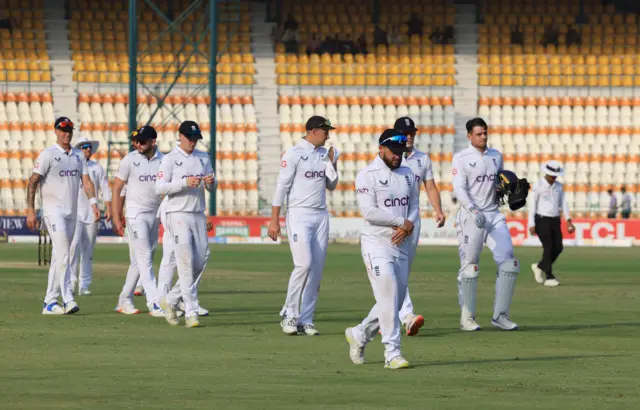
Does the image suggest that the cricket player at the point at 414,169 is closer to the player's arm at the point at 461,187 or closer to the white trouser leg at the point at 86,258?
the player's arm at the point at 461,187

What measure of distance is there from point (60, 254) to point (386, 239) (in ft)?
20.0

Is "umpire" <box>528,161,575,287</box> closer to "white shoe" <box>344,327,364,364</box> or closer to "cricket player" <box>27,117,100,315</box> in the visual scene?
"cricket player" <box>27,117,100,315</box>

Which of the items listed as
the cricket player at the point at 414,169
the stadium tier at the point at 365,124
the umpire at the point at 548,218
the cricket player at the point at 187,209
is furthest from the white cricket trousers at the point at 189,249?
the stadium tier at the point at 365,124

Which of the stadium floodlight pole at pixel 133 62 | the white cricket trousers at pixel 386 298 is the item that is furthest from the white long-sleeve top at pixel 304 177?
the stadium floodlight pole at pixel 133 62

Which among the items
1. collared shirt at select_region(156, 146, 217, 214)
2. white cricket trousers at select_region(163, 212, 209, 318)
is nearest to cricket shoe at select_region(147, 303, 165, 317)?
white cricket trousers at select_region(163, 212, 209, 318)

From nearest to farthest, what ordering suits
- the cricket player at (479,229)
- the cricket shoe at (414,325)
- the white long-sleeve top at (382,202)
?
the white long-sleeve top at (382,202) < the cricket shoe at (414,325) < the cricket player at (479,229)

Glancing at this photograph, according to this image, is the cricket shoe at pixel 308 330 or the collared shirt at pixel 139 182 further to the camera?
the collared shirt at pixel 139 182

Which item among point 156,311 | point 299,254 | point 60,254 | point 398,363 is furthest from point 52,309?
point 398,363

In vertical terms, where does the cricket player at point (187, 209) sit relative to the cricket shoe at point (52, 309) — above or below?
above

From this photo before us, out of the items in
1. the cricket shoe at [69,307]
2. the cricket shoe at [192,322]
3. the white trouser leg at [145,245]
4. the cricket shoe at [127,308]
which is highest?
the white trouser leg at [145,245]

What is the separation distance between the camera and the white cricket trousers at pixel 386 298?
11008mm

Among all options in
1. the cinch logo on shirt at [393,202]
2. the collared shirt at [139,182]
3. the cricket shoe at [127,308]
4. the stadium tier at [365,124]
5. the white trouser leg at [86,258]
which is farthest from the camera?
the stadium tier at [365,124]

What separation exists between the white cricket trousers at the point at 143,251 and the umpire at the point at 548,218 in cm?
893

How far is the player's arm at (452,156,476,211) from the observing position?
47.9ft
